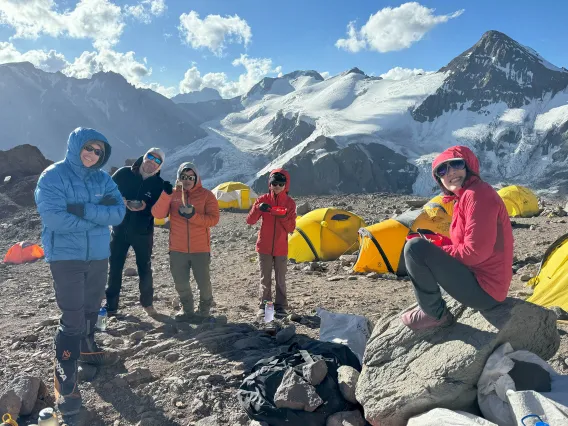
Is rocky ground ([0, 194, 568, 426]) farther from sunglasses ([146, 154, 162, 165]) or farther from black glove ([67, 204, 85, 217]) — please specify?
sunglasses ([146, 154, 162, 165])

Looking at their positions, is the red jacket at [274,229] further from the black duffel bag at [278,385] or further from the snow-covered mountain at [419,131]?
the snow-covered mountain at [419,131]

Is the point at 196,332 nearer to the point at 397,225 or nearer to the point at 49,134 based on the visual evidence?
the point at 397,225

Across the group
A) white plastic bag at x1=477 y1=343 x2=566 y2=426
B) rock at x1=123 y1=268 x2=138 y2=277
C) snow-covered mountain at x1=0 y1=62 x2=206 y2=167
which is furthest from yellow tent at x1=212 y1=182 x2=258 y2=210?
snow-covered mountain at x1=0 y1=62 x2=206 y2=167

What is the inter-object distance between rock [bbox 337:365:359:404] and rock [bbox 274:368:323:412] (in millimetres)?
292

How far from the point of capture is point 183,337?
5297 mm

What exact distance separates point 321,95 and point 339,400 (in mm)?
152764

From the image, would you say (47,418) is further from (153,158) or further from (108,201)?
(153,158)

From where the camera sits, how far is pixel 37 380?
3.88m

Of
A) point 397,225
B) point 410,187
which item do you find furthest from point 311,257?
point 410,187

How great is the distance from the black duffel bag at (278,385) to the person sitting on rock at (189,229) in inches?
82.3

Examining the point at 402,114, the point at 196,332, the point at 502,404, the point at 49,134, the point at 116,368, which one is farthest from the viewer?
the point at 49,134

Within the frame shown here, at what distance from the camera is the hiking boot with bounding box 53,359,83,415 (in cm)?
362

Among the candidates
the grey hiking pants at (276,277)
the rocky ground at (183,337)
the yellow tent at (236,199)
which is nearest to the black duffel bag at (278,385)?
the rocky ground at (183,337)

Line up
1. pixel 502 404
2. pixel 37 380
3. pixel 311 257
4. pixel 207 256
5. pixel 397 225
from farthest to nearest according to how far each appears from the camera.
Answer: pixel 311 257 → pixel 397 225 → pixel 207 256 → pixel 37 380 → pixel 502 404
